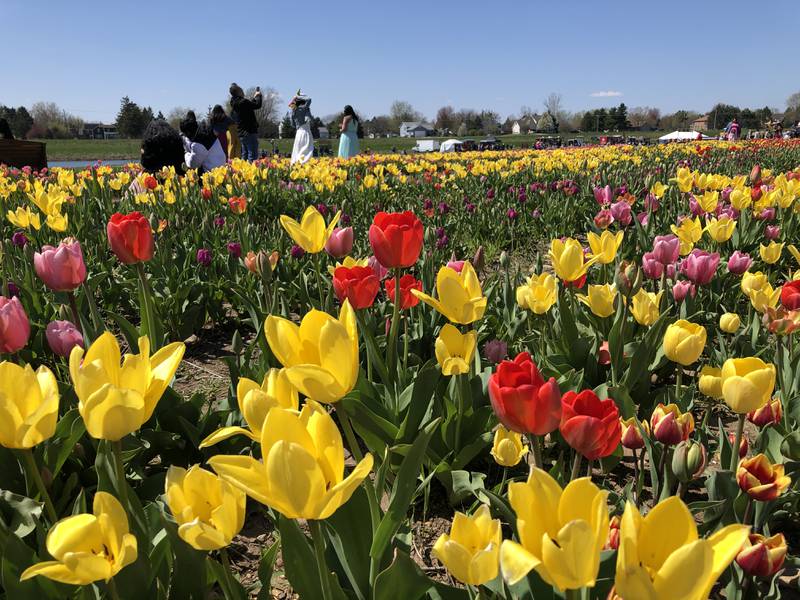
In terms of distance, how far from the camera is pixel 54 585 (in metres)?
1.09

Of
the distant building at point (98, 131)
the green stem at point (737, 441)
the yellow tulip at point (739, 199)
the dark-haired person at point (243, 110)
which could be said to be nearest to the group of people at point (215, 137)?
the dark-haired person at point (243, 110)

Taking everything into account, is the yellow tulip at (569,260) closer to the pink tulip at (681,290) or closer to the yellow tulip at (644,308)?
the yellow tulip at (644,308)

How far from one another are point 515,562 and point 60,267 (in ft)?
5.54

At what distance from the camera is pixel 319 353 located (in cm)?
96

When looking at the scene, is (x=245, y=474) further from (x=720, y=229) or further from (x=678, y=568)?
(x=720, y=229)

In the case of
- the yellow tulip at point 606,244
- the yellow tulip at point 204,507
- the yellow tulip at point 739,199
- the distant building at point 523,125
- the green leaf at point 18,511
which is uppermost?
the distant building at point 523,125

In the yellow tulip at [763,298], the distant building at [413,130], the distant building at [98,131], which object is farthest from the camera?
the distant building at [413,130]

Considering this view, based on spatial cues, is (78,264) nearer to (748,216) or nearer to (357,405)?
(357,405)

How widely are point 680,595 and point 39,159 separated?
13599mm

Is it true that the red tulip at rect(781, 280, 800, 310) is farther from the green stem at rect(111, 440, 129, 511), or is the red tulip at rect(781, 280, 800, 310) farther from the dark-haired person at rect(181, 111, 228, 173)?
the dark-haired person at rect(181, 111, 228, 173)

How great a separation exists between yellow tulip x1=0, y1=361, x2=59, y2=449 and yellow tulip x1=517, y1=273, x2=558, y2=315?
55.0 inches

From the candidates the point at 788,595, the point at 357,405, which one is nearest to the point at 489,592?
the point at 357,405

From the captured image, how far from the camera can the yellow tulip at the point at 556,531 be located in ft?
2.04

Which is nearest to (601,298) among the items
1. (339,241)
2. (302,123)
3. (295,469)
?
(339,241)
